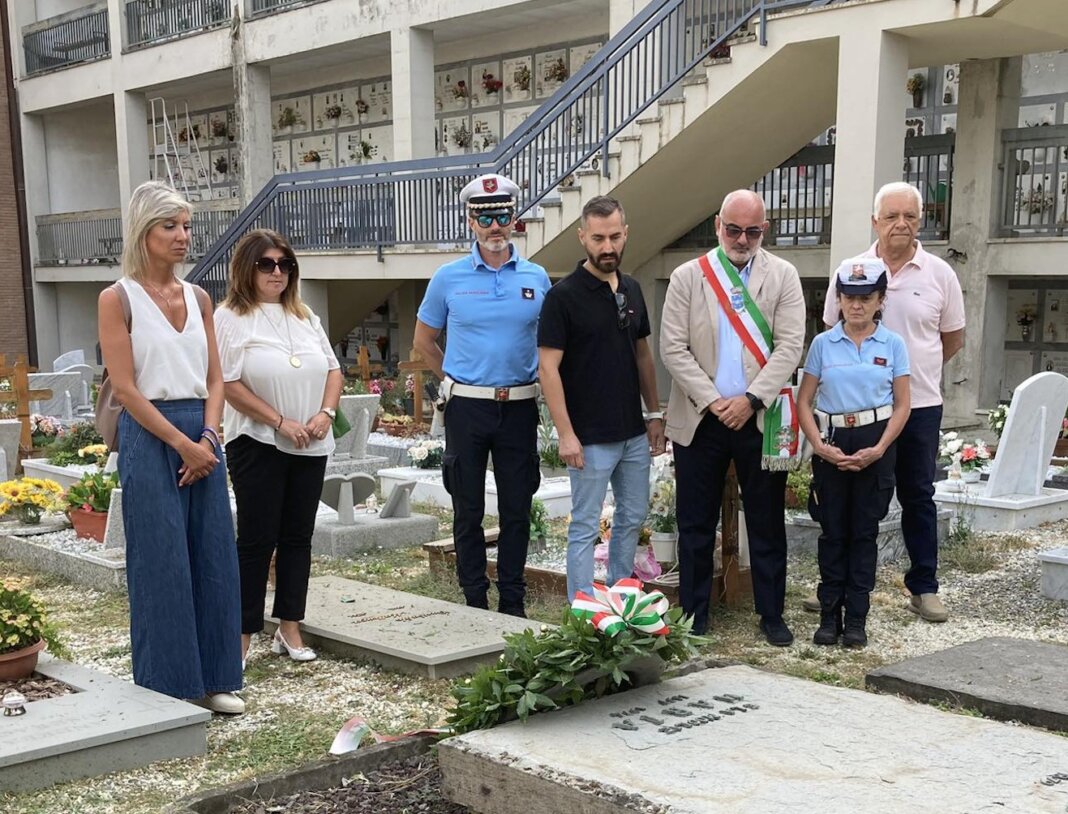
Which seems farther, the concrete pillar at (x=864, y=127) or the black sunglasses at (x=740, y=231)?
the concrete pillar at (x=864, y=127)

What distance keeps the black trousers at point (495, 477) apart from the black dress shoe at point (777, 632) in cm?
111

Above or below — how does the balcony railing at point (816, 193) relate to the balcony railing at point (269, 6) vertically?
Answer: below

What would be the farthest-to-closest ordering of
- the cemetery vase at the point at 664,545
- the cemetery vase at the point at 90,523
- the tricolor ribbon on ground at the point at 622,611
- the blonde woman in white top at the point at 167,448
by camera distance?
1. the cemetery vase at the point at 90,523
2. the cemetery vase at the point at 664,545
3. the blonde woman in white top at the point at 167,448
4. the tricolor ribbon on ground at the point at 622,611

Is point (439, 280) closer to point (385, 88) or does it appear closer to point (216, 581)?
point (216, 581)

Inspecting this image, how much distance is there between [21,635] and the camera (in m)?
4.41

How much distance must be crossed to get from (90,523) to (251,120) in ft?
44.4

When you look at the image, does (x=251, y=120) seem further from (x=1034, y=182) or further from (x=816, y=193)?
(x=1034, y=182)

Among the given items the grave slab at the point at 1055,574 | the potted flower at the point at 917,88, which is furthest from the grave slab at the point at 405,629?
the potted flower at the point at 917,88

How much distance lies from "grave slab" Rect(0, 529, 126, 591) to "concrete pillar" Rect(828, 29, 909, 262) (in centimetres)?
690

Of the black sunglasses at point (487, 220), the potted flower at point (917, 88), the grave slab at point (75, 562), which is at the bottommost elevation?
the grave slab at point (75, 562)

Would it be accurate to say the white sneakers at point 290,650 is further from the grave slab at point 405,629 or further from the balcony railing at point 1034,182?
the balcony railing at point 1034,182

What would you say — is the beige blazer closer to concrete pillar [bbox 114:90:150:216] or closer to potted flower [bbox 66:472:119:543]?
potted flower [bbox 66:472:119:543]

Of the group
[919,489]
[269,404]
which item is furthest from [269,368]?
[919,489]

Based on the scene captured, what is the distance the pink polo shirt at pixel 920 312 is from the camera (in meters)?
5.43
